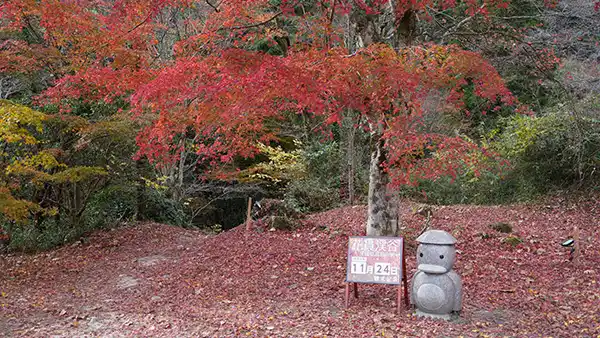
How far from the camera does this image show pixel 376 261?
19.4 ft

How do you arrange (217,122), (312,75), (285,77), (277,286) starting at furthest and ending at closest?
(217,122) < (277,286) < (312,75) < (285,77)

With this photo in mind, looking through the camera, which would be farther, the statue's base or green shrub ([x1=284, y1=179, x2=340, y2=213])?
green shrub ([x1=284, y1=179, x2=340, y2=213])

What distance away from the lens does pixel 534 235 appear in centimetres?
1018

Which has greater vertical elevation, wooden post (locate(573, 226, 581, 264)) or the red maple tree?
the red maple tree

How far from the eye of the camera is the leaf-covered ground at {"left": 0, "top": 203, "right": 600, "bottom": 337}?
5.47m

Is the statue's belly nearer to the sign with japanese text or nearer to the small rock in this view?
the sign with japanese text

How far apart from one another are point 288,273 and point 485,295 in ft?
9.54

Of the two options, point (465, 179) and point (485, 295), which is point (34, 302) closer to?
point (485, 295)

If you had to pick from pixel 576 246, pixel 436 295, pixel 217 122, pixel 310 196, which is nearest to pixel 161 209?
pixel 310 196

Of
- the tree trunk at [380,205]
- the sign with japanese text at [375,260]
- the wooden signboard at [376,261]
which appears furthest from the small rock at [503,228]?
the sign with japanese text at [375,260]

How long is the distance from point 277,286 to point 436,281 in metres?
2.57

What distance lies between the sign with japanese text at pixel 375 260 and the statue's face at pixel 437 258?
30 centimetres

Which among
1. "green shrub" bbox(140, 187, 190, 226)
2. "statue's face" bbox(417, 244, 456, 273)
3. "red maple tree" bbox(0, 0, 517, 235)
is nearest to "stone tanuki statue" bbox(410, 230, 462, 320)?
"statue's face" bbox(417, 244, 456, 273)

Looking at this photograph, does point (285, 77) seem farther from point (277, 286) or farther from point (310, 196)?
point (310, 196)
